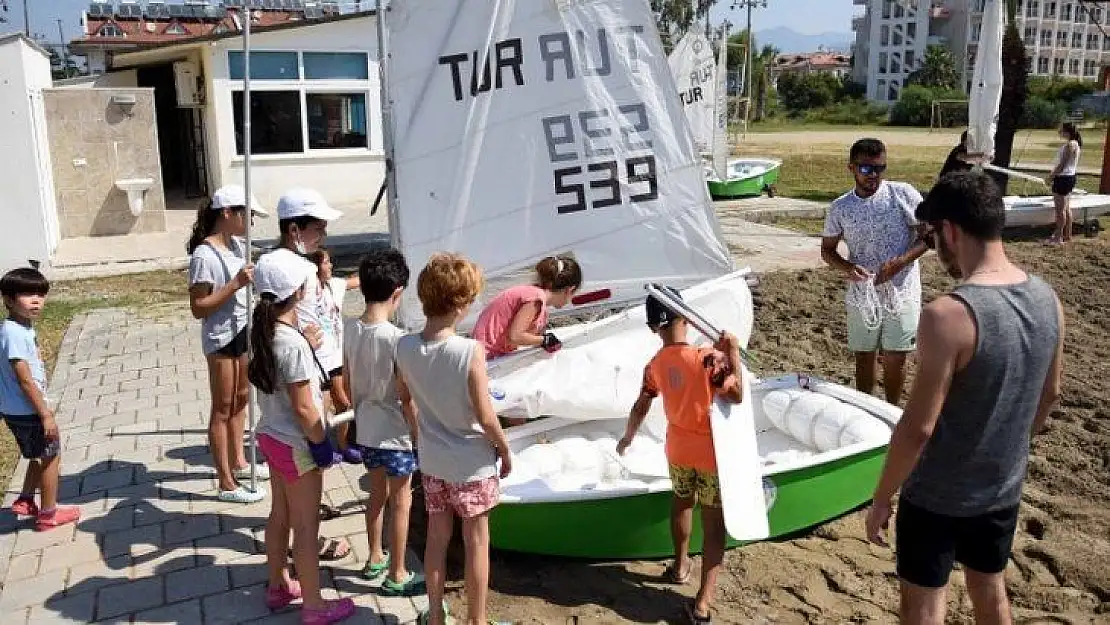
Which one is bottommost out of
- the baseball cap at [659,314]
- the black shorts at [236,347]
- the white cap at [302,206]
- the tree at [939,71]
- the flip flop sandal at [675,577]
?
the flip flop sandal at [675,577]

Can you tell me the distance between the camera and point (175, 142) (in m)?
21.0

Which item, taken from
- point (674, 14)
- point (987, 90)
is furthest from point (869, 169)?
point (674, 14)

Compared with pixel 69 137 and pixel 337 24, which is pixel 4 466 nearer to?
pixel 69 137

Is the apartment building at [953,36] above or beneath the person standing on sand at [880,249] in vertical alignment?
above

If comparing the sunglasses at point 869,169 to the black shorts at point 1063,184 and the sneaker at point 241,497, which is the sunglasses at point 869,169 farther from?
the black shorts at point 1063,184

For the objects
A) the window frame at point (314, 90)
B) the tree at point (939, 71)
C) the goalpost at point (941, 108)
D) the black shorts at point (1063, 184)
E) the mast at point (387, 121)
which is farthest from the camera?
the tree at point (939, 71)

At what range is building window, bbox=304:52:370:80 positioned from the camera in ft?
51.9

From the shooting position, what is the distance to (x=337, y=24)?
15.6 meters

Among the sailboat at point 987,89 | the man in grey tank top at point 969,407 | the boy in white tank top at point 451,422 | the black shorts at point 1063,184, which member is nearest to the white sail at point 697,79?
the sailboat at point 987,89

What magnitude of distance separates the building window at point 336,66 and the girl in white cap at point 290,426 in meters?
13.8

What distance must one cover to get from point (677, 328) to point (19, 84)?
33.3ft

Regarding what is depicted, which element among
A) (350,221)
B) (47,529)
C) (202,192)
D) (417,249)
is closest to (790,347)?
(417,249)

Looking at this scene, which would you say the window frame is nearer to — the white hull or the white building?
the white building

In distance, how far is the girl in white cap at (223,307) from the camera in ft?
13.0
